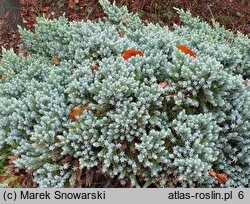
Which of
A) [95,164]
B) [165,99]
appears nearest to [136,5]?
[165,99]

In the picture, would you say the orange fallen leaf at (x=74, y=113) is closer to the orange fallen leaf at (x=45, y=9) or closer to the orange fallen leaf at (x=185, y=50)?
the orange fallen leaf at (x=185, y=50)

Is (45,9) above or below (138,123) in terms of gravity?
below

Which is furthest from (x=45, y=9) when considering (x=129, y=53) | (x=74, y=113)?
(x=74, y=113)

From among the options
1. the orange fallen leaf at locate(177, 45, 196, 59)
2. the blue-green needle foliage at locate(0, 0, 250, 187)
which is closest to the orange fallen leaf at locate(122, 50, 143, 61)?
the blue-green needle foliage at locate(0, 0, 250, 187)

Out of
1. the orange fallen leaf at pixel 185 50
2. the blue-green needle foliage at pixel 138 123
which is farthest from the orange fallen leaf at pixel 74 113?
the orange fallen leaf at pixel 185 50

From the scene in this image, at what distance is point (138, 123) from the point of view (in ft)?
9.27

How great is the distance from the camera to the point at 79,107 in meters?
3.03

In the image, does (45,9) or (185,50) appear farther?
(45,9)

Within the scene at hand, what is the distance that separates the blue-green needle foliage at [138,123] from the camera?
2795 mm

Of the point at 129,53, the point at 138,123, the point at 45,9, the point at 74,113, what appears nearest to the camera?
the point at 138,123

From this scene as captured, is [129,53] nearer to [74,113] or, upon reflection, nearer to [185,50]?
[185,50]

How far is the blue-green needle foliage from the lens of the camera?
2.79 metres

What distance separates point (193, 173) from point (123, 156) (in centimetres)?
55

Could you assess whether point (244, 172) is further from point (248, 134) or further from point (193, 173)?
point (193, 173)
